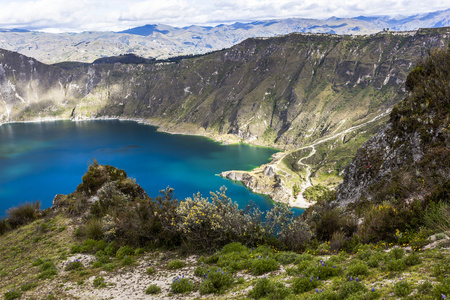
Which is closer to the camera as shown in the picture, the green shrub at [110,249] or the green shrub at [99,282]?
the green shrub at [99,282]

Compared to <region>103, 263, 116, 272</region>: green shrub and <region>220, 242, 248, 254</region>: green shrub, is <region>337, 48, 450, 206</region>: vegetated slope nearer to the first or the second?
<region>220, 242, 248, 254</region>: green shrub

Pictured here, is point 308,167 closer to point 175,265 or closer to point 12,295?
point 175,265

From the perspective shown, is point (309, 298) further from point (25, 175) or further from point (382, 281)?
point (25, 175)

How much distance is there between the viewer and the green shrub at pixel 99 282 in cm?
1485

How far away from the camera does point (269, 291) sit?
1078 cm

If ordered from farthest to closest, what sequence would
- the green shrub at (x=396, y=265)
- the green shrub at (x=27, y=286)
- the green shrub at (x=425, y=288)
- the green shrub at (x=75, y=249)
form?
the green shrub at (x=75, y=249) < the green shrub at (x=27, y=286) < the green shrub at (x=396, y=265) < the green shrub at (x=425, y=288)

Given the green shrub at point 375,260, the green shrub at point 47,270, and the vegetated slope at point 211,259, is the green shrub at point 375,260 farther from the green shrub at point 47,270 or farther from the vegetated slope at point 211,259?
the green shrub at point 47,270

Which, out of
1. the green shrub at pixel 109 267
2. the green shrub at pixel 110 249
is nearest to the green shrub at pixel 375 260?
the green shrub at pixel 109 267

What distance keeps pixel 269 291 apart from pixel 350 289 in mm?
3197

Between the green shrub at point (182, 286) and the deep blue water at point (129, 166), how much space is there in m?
79.5

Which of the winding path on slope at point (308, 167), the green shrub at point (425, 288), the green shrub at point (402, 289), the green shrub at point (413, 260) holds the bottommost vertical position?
the winding path on slope at point (308, 167)

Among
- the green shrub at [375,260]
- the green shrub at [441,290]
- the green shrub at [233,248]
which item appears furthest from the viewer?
the green shrub at [233,248]

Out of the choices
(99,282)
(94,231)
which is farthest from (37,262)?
(99,282)

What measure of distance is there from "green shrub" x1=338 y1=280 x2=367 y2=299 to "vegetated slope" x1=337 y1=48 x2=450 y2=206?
30.1 feet
